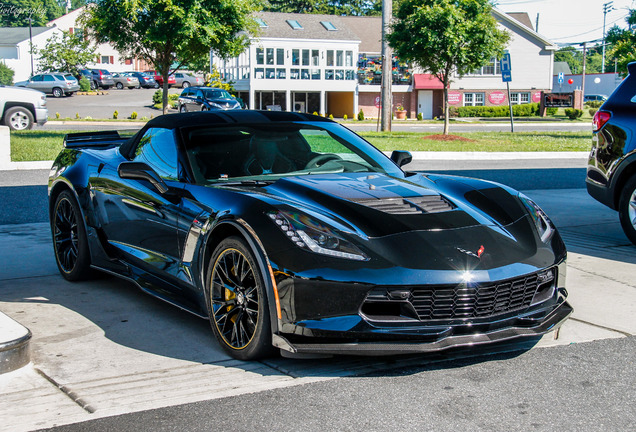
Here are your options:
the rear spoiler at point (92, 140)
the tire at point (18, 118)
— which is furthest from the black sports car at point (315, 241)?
the tire at point (18, 118)

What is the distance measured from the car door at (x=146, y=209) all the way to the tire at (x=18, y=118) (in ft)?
60.5

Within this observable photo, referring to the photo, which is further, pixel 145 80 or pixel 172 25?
pixel 145 80

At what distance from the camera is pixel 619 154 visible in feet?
24.1

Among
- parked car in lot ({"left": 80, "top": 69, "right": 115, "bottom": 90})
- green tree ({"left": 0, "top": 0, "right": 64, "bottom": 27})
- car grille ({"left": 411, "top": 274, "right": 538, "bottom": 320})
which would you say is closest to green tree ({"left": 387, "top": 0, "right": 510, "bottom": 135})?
car grille ({"left": 411, "top": 274, "right": 538, "bottom": 320})

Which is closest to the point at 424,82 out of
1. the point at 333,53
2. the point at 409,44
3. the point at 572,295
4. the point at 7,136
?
the point at 333,53

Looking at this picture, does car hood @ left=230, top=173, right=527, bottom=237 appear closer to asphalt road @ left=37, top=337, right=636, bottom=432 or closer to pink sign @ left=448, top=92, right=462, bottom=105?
asphalt road @ left=37, top=337, right=636, bottom=432

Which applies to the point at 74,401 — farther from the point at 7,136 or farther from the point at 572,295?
the point at 7,136

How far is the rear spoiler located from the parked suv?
469 cm

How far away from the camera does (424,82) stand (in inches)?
2266

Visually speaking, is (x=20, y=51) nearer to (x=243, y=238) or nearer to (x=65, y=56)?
(x=65, y=56)

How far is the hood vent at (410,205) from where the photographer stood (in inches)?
161

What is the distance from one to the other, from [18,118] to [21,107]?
46 centimetres

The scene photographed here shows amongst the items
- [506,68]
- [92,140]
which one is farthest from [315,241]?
[506,68]

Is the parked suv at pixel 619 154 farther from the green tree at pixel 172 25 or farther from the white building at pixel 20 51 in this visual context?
the white building at pixel 20 51
